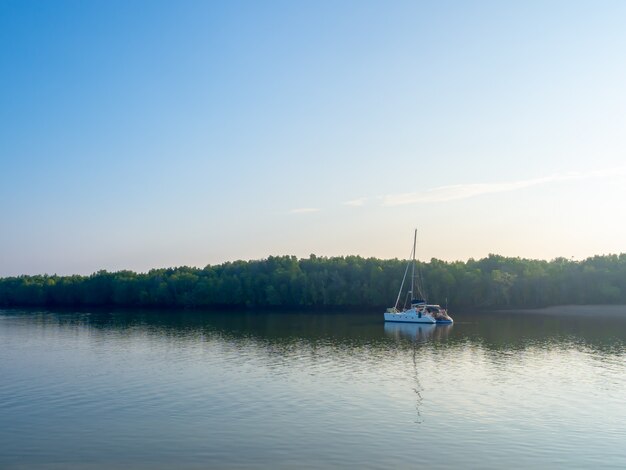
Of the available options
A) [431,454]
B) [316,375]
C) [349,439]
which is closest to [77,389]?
[316,375]

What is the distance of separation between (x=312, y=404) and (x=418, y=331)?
215 feet

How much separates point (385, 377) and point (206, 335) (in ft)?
152

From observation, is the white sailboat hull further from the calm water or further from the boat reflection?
the calm water

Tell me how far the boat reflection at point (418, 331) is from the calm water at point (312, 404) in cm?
971

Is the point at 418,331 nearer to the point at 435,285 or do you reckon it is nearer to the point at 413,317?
the point at 413,317

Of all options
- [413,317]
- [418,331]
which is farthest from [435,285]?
[418,331]

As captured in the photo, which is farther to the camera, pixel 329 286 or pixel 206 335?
pixel 329 286

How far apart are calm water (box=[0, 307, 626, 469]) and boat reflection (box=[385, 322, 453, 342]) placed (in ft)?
31.9

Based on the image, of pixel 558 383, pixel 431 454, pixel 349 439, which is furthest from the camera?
pixel 558 383

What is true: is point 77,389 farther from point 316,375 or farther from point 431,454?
point 431,454

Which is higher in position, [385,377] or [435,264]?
[435,264]

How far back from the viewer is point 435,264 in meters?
182

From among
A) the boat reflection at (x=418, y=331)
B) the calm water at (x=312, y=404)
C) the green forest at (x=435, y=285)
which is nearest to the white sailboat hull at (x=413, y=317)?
the boat reflection at (x=418, y=331)

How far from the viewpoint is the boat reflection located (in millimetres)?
93600
